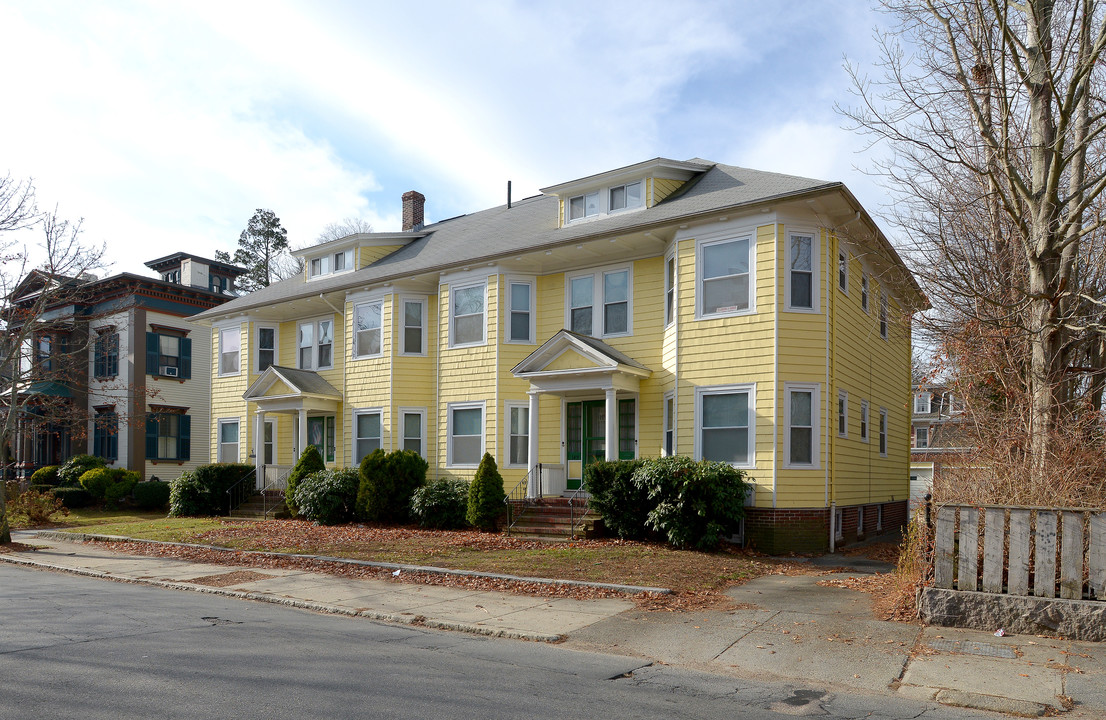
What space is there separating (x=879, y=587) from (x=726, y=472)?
4566 millimetres

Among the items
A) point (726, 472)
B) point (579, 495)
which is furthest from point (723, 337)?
point (579, 495)

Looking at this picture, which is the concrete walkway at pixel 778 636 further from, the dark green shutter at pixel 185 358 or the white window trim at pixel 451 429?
the dark green shutter at pixel 185 358

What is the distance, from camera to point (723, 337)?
16703 mm

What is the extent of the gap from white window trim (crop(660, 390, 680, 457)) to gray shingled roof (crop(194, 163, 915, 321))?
376 cm

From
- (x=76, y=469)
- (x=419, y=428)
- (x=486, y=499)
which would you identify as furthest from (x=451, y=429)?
(x=76, y=469)

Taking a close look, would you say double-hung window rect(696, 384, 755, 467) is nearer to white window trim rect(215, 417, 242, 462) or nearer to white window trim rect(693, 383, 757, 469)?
white window trim rect(693, 383, 757, 469)

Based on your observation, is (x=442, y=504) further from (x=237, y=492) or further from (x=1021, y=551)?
(x=1021, y=551)

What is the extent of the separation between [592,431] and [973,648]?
12.2 metres

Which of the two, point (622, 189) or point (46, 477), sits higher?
point (622, 189)

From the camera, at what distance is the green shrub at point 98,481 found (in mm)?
28203

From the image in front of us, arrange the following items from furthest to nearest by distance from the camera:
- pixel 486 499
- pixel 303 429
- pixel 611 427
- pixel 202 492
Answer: pixel 202 492 < pixel 303 429 < pixel 486 499 < pixel 611 427

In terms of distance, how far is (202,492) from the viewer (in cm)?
2427

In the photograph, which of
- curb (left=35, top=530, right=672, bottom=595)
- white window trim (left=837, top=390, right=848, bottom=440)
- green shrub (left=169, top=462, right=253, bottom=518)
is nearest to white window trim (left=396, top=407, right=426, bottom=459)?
green shrub (left=169, top=462, right=253, bottom=518)

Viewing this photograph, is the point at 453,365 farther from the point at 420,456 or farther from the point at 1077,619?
the point at 1077,619
